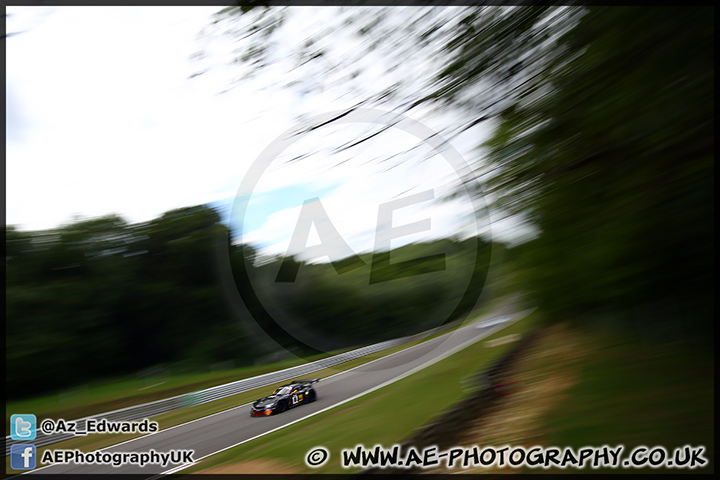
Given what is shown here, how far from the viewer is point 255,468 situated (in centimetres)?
339

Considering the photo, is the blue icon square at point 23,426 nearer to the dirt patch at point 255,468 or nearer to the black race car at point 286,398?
the dirt patch at point 255,468

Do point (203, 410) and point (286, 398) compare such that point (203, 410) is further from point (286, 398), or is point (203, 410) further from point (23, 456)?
point (23, 456)

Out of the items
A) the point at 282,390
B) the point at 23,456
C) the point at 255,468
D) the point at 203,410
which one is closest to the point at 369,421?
the point at 255,468

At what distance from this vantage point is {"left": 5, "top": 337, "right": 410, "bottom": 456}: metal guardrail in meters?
3.71

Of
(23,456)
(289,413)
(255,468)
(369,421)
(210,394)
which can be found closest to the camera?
(255,468)

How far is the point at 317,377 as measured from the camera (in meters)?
4.39

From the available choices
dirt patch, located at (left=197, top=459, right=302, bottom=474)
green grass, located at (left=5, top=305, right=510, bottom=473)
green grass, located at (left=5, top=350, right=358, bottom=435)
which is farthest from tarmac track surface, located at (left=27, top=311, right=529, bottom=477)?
green grass, located at (left=5, top=350, right=358, bottom=435)

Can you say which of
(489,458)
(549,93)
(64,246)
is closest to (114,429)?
(64,246)

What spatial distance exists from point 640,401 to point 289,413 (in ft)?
11.2

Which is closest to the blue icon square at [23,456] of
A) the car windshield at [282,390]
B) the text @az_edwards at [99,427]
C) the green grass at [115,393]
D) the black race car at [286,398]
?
the text @az_edwards at [99,427]

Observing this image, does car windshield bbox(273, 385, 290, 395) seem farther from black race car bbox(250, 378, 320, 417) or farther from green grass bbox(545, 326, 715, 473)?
green grass bbox(545, 326, 715, 473)

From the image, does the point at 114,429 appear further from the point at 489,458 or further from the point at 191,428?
the point at 489,458

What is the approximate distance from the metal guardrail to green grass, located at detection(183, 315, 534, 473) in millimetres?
492

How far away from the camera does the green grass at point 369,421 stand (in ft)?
10.9
